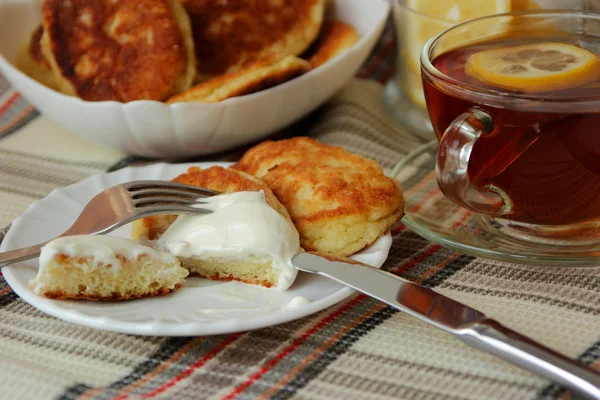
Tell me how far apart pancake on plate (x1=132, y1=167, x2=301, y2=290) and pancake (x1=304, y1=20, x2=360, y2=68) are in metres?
0.82

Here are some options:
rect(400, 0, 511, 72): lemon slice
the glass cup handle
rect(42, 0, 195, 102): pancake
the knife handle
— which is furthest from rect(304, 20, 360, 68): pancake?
the knife handle

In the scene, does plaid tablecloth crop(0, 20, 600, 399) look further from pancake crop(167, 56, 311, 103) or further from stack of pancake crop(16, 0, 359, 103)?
stack of pancake crop(16, 0, 359, 103)

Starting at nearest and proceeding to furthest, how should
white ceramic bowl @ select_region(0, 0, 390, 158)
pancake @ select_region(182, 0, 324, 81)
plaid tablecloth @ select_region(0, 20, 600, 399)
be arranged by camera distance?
plaid tablecloth @ select_region(0, 20, 600, 399) → white ceramic bowl @ select_region(0, 0, 390, 158) → pancake @ select_region(182, 0, 324, 81)

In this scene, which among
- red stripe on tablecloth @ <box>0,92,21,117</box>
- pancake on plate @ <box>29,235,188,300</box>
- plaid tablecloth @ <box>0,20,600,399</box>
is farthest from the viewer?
red stripe on tablecloth @ <box>0,92,21,117</box>

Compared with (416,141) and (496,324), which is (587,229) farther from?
(416,141)

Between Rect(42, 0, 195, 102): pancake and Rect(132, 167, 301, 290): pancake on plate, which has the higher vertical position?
Rect(42, 0, 195, 102): pancake

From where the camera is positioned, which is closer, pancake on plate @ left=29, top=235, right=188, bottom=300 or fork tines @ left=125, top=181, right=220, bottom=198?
pancake on plate @ left=29, top=235, right=188, bottom=300

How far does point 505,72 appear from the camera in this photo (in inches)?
53.2

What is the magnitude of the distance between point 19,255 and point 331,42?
115cm

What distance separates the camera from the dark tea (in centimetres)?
126

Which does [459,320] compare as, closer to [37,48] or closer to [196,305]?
[196,305]

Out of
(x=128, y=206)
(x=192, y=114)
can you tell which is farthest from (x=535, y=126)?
(x=192, y=114)

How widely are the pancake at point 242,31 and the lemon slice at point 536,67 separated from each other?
2.42ft

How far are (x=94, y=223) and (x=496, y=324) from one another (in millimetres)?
A: 749
